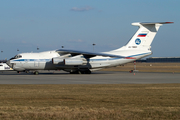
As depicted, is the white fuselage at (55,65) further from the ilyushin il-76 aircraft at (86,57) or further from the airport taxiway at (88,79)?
the airport taxiway at (88,79)

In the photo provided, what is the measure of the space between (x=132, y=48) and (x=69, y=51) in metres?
9.61

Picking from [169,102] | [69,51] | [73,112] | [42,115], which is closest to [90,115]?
[73,112]

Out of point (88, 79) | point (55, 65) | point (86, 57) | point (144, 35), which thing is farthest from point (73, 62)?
point (144, 35)

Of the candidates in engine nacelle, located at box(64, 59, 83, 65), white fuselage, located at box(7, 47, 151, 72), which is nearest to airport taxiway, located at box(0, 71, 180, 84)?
engine nacelle, located at box(64, 59, 83, 65)

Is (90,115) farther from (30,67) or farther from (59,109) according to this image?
(30,67)

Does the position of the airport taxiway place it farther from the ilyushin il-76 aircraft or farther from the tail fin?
the tail fin

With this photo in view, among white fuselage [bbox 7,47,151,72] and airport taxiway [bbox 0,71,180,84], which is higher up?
white fuselage [bbox 7,47,151,72]

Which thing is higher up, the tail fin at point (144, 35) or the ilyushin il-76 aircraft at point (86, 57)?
the tail fin at point (144, 35)

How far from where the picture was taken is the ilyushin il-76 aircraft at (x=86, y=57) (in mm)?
37688

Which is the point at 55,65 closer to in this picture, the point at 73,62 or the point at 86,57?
the point at 73,62

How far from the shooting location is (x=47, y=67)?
38531 mm

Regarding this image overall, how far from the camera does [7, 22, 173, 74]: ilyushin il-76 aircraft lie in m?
37.7

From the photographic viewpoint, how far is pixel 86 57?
129 ft

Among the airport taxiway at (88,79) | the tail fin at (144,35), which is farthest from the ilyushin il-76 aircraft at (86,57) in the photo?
the airport taxiway at (88,79)
